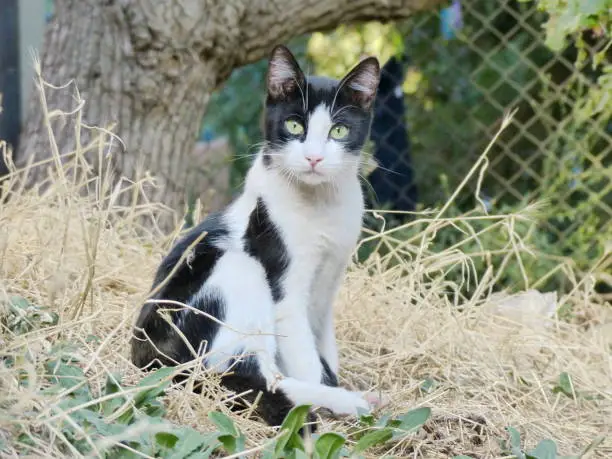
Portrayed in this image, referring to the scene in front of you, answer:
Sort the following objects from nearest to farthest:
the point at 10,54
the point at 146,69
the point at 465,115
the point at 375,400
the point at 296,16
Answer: the point at 375,400 → the point at 146,69 → the point at 296,16 → the point at 10,54 → the point at 465,115

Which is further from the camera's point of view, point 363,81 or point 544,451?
point 363,81

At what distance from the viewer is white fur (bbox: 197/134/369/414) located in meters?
2.12

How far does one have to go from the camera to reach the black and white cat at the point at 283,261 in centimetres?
212

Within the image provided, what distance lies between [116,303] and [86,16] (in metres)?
1.22

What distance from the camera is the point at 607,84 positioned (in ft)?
8.68

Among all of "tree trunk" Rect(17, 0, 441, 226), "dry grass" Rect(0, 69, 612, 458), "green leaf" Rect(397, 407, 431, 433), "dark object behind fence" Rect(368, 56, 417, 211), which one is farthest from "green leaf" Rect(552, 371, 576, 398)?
"dark object behind fence" Rect(368, 56, 417, 211)

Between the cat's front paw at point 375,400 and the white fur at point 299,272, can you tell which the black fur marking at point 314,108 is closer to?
the white fur at point 299,272

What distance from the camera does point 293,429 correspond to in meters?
1.84

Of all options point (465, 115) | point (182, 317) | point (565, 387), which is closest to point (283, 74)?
point (182, 317)

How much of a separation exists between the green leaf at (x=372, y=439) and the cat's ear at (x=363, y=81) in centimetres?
84

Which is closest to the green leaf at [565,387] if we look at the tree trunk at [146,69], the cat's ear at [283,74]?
the cat's ear at [283,74]

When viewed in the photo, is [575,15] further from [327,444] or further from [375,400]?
[327,444]

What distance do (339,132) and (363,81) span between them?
14cm

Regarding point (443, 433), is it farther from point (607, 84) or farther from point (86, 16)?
point (86, 16)
